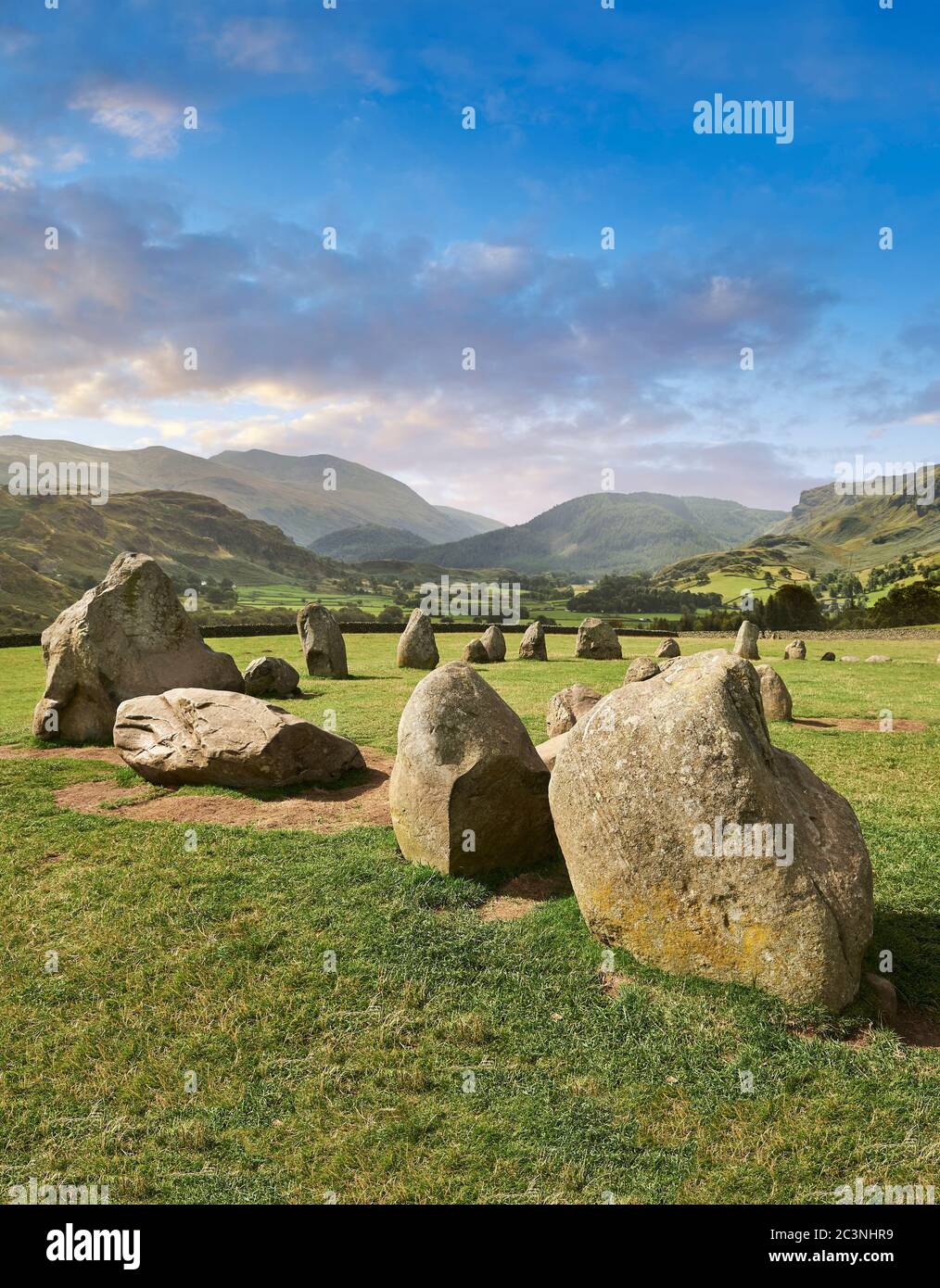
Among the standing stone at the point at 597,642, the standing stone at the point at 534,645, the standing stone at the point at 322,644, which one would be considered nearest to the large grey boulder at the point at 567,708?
the standing stone at the point at 322,644

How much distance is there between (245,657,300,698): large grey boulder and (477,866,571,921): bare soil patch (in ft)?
48.2

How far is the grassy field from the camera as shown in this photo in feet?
14.8

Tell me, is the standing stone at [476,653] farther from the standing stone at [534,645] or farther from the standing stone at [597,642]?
the standing stone at [597,642]

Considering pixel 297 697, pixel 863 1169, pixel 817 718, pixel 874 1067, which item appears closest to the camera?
pixel 863 1169

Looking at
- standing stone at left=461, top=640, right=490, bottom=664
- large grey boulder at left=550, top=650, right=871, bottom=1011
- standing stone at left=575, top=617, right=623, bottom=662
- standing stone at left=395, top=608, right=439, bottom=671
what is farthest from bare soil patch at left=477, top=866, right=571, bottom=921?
standing stone at left=575, top=617, right=623, bottom=662

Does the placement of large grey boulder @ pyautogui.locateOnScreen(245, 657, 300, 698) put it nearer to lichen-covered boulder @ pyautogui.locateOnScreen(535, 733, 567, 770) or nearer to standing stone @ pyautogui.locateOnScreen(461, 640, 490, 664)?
standing stone @ pyautogui.locateOnScreen(461, 640, 490, 664)

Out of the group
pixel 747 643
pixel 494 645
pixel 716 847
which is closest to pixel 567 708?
pixel 716 847

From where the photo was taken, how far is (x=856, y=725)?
1797 centimetres
